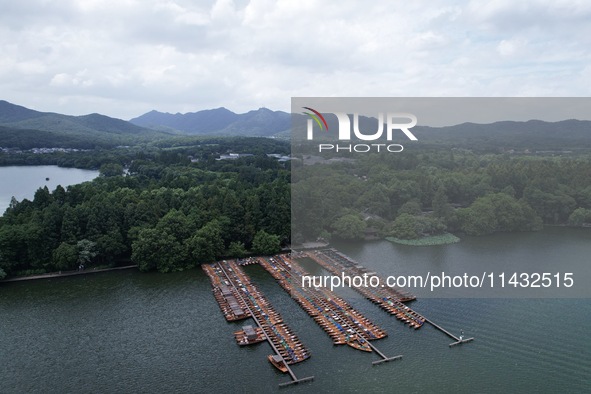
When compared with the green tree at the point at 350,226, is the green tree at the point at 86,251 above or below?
below

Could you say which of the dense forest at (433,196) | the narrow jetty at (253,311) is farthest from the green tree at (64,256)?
the dense forest at (433,196)

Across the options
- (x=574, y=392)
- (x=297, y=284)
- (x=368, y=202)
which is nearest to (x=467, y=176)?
(x=368, y=202)

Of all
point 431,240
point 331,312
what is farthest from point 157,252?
point 431,240

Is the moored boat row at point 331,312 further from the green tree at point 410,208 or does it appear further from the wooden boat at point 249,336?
the green tree at point 410,208

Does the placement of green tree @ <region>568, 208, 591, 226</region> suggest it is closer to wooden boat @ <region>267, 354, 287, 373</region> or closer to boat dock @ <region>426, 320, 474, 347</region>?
boat dock @ <region>426, 320, 474, 347</region>

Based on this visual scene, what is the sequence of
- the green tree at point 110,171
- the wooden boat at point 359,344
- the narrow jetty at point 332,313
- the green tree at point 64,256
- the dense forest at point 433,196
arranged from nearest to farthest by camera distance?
the wooden boat at point 359,344
the narrow jetty at point 332,313
the green tree at point 64,256
the dense forest at point 433,196
the green tree at point 110,171

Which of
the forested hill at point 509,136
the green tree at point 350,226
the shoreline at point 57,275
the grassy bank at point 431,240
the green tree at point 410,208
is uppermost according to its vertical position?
the forested hill at point 509,136

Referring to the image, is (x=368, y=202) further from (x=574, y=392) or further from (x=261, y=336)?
(x=574, y=392)
